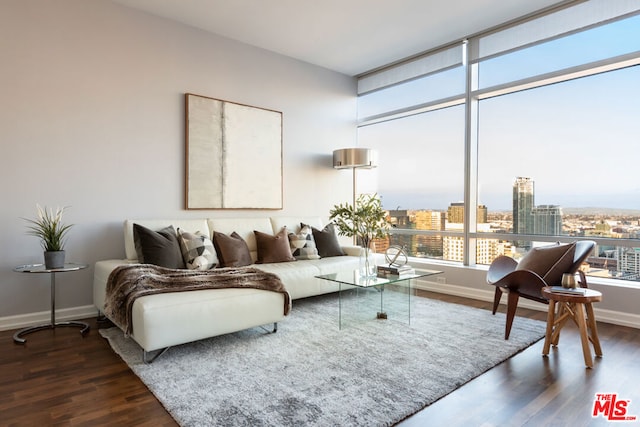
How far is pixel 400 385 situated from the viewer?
2117 millimetres

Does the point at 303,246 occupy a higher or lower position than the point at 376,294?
higher

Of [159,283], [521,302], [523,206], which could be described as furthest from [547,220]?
[159,283]

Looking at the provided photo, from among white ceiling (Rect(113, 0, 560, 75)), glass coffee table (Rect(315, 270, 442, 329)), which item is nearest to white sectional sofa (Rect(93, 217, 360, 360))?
glass coffee table (Rect(315, 270, 442, 329))

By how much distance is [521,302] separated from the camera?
4008mm

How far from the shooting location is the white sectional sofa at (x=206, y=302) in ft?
7.86

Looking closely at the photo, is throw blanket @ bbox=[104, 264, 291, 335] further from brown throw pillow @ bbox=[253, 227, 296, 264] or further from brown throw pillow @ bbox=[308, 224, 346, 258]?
brown throw pillow @ bbox=[308, 224, 346, 258]

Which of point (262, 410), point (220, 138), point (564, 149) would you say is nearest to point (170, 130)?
point (220, 138)

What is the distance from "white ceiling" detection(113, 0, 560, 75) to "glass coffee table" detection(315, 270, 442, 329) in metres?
2.54

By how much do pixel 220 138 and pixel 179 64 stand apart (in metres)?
0.85

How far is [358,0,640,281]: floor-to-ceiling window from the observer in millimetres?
3520

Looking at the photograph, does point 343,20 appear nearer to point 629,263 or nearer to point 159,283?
point 159,283

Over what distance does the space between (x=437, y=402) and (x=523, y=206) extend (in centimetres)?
289

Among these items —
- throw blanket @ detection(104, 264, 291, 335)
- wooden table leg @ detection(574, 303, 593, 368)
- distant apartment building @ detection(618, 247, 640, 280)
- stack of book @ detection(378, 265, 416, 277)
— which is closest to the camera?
wooden table leg @ detection(574, 303, 593, 368)

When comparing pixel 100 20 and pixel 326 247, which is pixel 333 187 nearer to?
pixel 326 247
